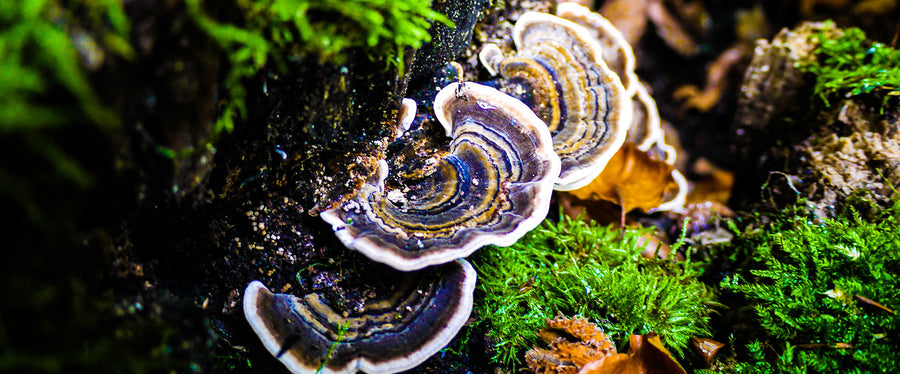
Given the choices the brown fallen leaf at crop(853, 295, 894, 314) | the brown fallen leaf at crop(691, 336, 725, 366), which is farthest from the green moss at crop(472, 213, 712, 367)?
the brown fallen leaf at crop(853, 295, 894, 314)

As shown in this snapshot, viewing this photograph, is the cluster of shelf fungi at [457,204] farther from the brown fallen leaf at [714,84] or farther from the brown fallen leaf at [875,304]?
the brown fallen leaf at [714,84]

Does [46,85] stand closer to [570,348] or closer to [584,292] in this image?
[570,348]

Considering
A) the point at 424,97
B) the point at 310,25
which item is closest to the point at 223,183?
the point at 310,25

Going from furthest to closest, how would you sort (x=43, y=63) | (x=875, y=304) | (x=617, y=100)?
1. (x=617, y=100)
2. (x=875, y=304)
3. (x=43, y=63)

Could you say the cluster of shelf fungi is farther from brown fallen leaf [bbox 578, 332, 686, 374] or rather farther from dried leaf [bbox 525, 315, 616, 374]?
brown fallen leaf [bbox 578, 332, 686, 374]

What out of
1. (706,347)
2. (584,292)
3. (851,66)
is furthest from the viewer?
(851,66)

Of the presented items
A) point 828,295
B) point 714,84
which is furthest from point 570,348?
point 714,84

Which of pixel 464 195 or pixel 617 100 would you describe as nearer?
pixel 464 195

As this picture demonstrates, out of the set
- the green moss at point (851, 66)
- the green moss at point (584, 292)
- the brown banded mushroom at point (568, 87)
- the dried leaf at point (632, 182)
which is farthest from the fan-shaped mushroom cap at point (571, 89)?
the green moss at point (851, 66)
